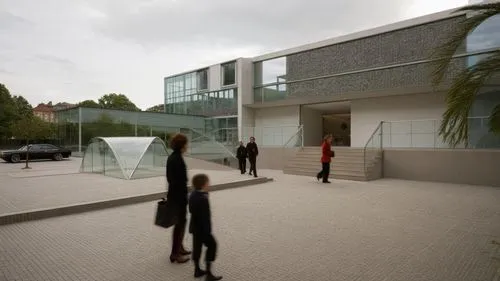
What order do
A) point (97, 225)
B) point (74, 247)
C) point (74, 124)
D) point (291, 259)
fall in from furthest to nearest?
1. point (74, 124)
2. point (97, 225)
3. point (74, 247)
4. point (291, 259)

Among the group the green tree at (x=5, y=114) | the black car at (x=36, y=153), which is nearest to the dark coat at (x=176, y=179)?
the black car at (x=36, y=153)

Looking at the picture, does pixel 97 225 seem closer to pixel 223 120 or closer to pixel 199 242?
pixel 199 242

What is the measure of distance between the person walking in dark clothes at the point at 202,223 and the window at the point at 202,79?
26.8m

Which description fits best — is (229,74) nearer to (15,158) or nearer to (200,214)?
(15,158)

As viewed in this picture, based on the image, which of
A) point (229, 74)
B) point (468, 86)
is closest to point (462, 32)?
point (468, 86)

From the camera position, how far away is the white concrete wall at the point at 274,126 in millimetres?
20812

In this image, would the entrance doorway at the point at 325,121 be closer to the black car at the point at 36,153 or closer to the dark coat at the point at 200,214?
the black car at the point at 36,153

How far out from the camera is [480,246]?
206 inches

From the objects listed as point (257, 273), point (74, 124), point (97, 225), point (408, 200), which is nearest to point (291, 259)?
point (257, 273)

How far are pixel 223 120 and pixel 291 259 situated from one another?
80.8ft

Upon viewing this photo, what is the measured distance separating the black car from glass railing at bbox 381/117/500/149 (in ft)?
76.3

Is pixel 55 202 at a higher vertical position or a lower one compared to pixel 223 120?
lower

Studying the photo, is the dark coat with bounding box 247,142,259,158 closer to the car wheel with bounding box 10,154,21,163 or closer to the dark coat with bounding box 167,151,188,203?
the dark coat with bounding box 167,151,188,203

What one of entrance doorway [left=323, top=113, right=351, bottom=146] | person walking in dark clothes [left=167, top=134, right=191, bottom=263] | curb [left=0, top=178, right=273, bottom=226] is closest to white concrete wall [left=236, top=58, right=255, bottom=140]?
entrance doorway [left=323, top=113, right=351, bottom=146]
